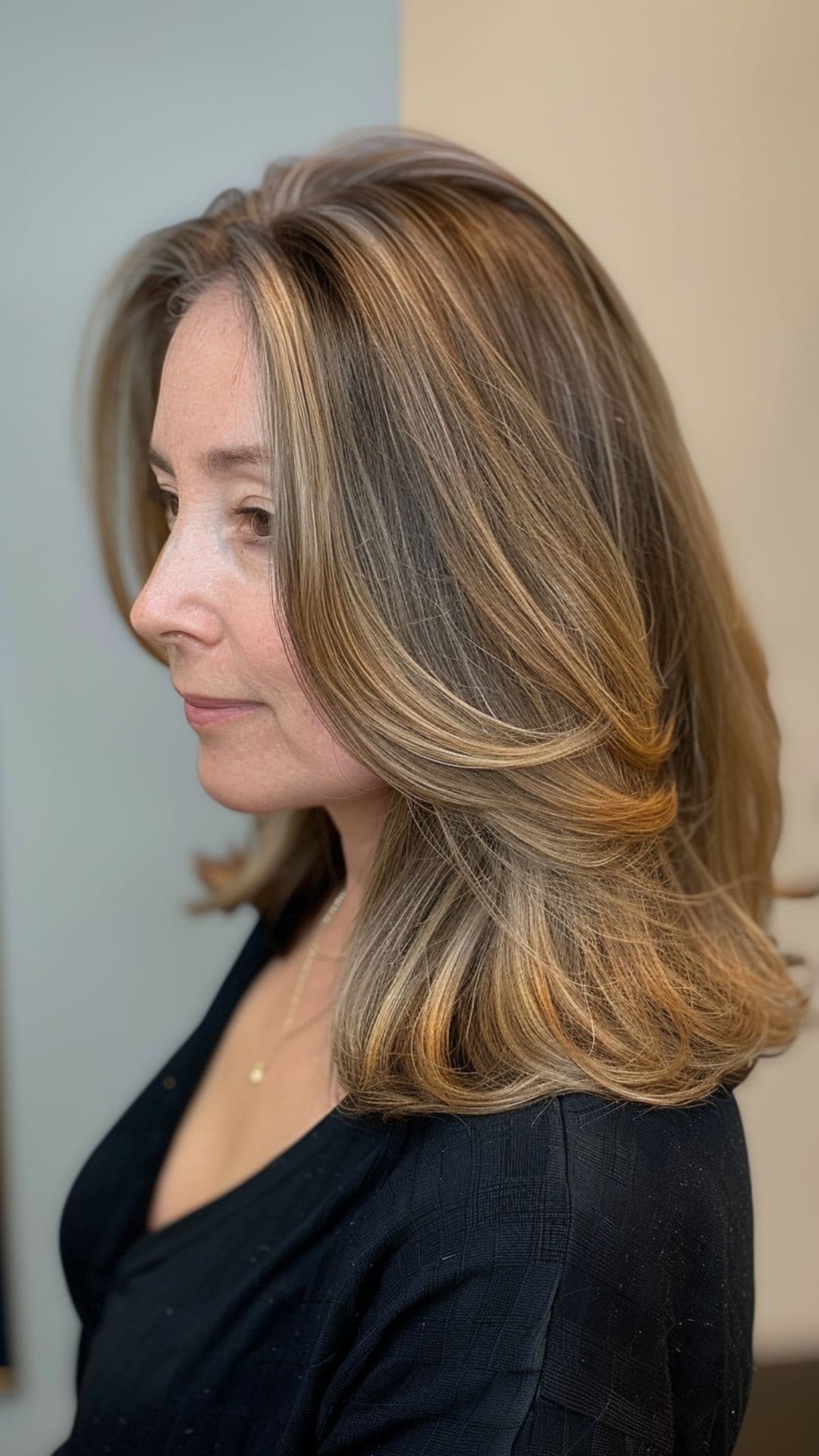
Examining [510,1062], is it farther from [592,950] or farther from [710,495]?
[710,495]

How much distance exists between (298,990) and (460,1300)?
0.41 meters

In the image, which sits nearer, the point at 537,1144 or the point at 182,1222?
the point at 537,1144

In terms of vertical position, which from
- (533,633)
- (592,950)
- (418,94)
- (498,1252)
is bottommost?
(498,1252)

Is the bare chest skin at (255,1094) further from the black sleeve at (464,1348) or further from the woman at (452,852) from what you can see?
the black sleeve at (464,1348)

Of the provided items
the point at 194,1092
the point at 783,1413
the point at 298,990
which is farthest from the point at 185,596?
the point at 783,1413

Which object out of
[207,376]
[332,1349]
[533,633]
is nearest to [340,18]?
[207,376]

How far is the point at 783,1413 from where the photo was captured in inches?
46.2

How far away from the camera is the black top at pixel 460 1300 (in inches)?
23.4

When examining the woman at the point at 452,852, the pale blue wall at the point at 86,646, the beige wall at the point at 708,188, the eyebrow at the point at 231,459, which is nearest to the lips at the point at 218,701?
the woman at the point at 452,852

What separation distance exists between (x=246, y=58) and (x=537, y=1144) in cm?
96

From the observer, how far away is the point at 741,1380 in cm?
74

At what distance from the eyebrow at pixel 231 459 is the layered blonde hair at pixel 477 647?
0.02 metres

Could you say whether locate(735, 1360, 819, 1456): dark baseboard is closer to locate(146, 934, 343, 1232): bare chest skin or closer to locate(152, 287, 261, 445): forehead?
locate(146, 934, 343, 1232): bare chest skin

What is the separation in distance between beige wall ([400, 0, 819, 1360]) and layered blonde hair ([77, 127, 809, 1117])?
270mm
